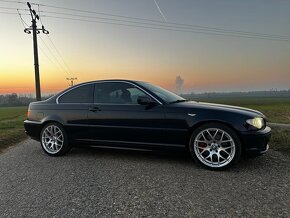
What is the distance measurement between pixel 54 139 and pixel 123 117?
1.72 m

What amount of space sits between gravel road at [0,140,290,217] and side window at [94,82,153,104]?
1.13 meters

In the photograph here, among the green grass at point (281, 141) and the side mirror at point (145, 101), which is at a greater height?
the side mirror at point (145, 101)

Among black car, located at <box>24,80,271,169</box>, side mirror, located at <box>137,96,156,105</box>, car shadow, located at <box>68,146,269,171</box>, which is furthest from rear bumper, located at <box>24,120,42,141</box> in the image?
side mirror, located at <box>137,96,156,105</box>

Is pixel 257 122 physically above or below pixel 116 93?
below

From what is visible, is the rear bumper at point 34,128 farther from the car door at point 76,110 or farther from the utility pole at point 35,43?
the utility pole at point 35,43

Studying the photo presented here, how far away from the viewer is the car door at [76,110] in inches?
207

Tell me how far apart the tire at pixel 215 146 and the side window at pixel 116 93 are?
1.28 m

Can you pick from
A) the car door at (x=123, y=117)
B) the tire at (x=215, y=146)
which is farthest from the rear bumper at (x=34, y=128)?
the tire at (x=215, y=146)

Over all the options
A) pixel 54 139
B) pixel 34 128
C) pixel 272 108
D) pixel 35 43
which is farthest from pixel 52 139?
pixel 272 108

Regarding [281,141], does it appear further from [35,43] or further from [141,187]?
[35,43]

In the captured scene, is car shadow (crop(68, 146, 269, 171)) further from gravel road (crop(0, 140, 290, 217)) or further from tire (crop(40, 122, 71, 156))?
tire (crop(40, 122, 71, 156))

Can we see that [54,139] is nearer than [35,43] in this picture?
Yes

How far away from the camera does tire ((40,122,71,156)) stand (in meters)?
5.41

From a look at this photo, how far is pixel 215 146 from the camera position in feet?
14.0
